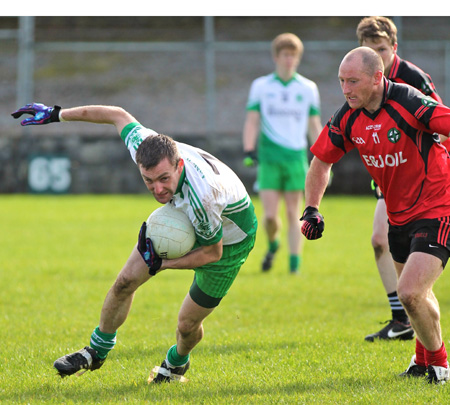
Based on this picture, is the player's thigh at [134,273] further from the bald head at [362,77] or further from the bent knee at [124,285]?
the bald head at [362,77]

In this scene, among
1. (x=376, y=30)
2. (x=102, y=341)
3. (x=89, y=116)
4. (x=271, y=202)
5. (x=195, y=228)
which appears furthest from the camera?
(x=271, y=202)

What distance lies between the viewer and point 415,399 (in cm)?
455

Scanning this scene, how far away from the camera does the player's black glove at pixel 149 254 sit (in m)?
4.68

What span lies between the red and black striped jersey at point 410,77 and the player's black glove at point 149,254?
2657mm

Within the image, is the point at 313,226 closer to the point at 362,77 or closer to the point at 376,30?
the point at 362,77

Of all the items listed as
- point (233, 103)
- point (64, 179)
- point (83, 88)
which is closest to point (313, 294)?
point (64, 179)

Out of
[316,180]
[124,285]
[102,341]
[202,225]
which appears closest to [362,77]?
[316,180]

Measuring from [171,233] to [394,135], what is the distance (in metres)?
1.66

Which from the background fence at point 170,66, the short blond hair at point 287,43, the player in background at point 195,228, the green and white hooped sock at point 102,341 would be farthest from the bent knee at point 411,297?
the background fence at point 170,66

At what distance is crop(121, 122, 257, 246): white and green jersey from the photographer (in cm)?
469

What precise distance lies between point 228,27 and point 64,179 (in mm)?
12940

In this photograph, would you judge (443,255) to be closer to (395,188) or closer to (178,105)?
(395,188)

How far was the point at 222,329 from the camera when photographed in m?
7.18

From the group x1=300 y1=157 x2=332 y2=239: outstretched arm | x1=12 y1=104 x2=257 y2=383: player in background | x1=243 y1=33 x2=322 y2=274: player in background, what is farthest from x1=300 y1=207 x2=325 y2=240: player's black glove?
x1=243 y1=33 x2=322 y2=274: player in background
